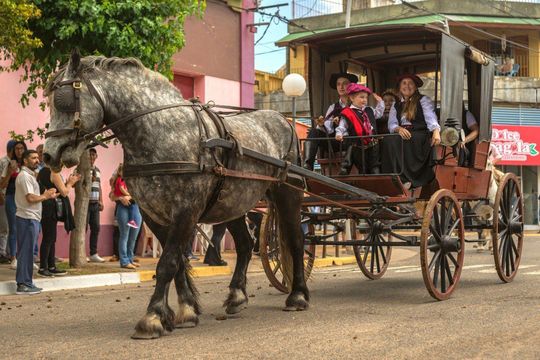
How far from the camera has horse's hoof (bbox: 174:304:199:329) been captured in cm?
713

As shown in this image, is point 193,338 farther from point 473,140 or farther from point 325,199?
point 473,140

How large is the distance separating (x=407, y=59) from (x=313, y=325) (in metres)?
5.73

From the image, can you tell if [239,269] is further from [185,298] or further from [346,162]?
[346,162]

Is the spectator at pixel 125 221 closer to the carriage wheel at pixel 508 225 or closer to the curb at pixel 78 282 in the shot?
the curb at pixel 78 282

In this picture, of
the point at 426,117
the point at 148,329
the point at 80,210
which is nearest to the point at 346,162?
the point at 426,117

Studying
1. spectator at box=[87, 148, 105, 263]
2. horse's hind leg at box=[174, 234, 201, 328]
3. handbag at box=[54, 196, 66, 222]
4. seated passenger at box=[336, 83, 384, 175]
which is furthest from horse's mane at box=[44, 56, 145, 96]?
spectator at box=[87, 148, 105, 263]

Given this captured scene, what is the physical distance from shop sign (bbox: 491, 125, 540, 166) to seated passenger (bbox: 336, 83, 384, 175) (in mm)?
22130

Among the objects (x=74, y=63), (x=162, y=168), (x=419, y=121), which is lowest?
(x=162, y=168)

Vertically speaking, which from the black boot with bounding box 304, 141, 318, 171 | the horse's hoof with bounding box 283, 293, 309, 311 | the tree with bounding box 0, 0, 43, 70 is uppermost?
the tree with bounding box 0, 0, 43, 70

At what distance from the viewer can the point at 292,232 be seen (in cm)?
848

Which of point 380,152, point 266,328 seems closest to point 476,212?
point 380,152

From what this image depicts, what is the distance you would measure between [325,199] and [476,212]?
3.25 metres

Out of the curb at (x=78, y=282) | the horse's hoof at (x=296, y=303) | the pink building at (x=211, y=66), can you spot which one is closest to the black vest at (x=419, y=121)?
the horse's hoof at (x=296, y=303)

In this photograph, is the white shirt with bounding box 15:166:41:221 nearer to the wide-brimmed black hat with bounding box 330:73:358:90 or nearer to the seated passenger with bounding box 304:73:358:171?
the seated passenger with bounding box 304:73:358:171
